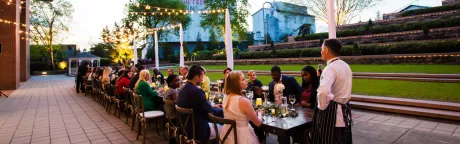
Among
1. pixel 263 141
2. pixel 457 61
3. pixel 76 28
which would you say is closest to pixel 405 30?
pixel 457 61

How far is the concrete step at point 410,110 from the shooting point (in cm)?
464

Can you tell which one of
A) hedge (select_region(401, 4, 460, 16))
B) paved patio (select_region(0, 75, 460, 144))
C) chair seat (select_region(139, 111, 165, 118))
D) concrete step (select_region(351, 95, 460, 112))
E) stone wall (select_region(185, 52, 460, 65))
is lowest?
paved patio (select_region(0, 75, 460, 144))

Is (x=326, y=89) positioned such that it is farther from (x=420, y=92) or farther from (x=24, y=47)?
(x=24, y=47)

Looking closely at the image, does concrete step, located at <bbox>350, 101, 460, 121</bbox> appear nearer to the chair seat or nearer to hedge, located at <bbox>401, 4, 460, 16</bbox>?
the chair seat

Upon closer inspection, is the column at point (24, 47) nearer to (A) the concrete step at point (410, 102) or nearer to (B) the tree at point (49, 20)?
(B) the tree at point (49, 20)

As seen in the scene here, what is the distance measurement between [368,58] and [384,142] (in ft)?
40.7

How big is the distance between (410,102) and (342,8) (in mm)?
23704

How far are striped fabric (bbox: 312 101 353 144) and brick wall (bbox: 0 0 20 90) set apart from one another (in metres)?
18.4

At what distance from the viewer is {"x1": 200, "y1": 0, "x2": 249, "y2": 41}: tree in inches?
1203

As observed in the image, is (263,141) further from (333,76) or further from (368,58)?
(368,58)

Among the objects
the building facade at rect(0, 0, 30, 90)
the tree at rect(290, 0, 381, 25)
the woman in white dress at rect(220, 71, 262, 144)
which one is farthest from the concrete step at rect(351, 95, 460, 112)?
the tree at rect(290, 0, 381, 25)

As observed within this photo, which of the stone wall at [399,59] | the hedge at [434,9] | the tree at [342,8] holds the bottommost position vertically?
the stone wall at [399,59]

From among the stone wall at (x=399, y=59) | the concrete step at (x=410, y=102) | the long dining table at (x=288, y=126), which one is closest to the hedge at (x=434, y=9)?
the stone wall at (x=399, y=59)

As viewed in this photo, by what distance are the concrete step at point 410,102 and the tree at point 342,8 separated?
21378mm
